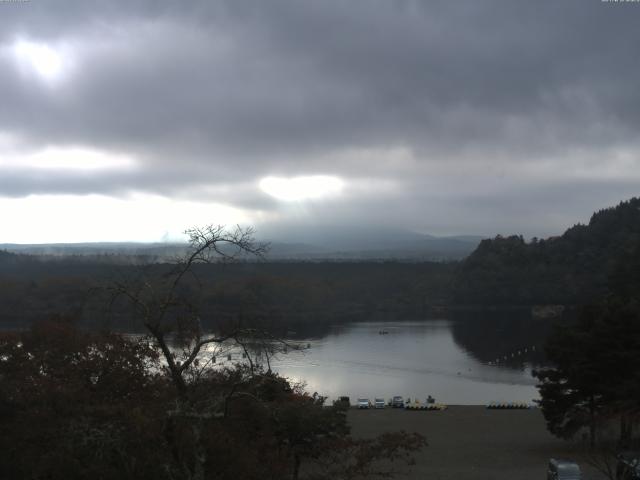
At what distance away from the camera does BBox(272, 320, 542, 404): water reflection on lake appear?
24562mm

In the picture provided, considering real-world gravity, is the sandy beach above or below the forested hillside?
below

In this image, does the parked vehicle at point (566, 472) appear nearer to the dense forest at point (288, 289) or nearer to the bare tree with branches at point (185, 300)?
the bare tree with branches at point (185, 300)

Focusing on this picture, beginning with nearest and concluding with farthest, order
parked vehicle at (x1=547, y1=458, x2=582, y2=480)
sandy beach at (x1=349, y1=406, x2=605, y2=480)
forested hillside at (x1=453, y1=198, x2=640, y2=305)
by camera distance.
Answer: parked vehicle at (x1=547, y1=458, x2=582, y2=480)
sandy beach at (x1=349, y1=406, x2=605, y2=480)
forested hillside at (x1=453, y1=198, x2=640, y2=305)

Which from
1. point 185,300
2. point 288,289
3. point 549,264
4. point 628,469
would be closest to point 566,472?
point 628,469

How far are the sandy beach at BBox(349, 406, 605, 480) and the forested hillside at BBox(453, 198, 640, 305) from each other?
153ft

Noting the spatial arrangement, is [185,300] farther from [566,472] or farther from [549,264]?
[549,264]

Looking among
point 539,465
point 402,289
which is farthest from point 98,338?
point 402,289

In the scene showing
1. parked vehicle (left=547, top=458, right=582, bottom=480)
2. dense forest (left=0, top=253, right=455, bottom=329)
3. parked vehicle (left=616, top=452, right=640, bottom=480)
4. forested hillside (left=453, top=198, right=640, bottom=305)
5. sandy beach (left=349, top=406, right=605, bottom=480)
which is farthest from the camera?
forested hillside (left=453, top=198, right=640, bottom=305)

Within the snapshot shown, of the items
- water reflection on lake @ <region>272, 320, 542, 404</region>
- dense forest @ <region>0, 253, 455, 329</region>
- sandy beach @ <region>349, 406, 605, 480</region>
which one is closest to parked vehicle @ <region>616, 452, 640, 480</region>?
sandy beach @ <region>349, 406, 605, 480</region>

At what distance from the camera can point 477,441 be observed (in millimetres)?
14250

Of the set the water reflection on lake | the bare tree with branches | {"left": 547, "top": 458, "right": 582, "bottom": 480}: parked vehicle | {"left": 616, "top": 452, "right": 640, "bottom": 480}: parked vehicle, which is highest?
the bare tree with branches

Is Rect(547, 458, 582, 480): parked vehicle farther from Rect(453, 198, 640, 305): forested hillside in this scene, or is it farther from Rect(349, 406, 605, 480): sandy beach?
Rect(453, 198, 640, 305): forested hillside

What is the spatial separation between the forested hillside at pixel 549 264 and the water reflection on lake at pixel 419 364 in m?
19.2

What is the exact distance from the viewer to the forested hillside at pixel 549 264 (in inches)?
2530
